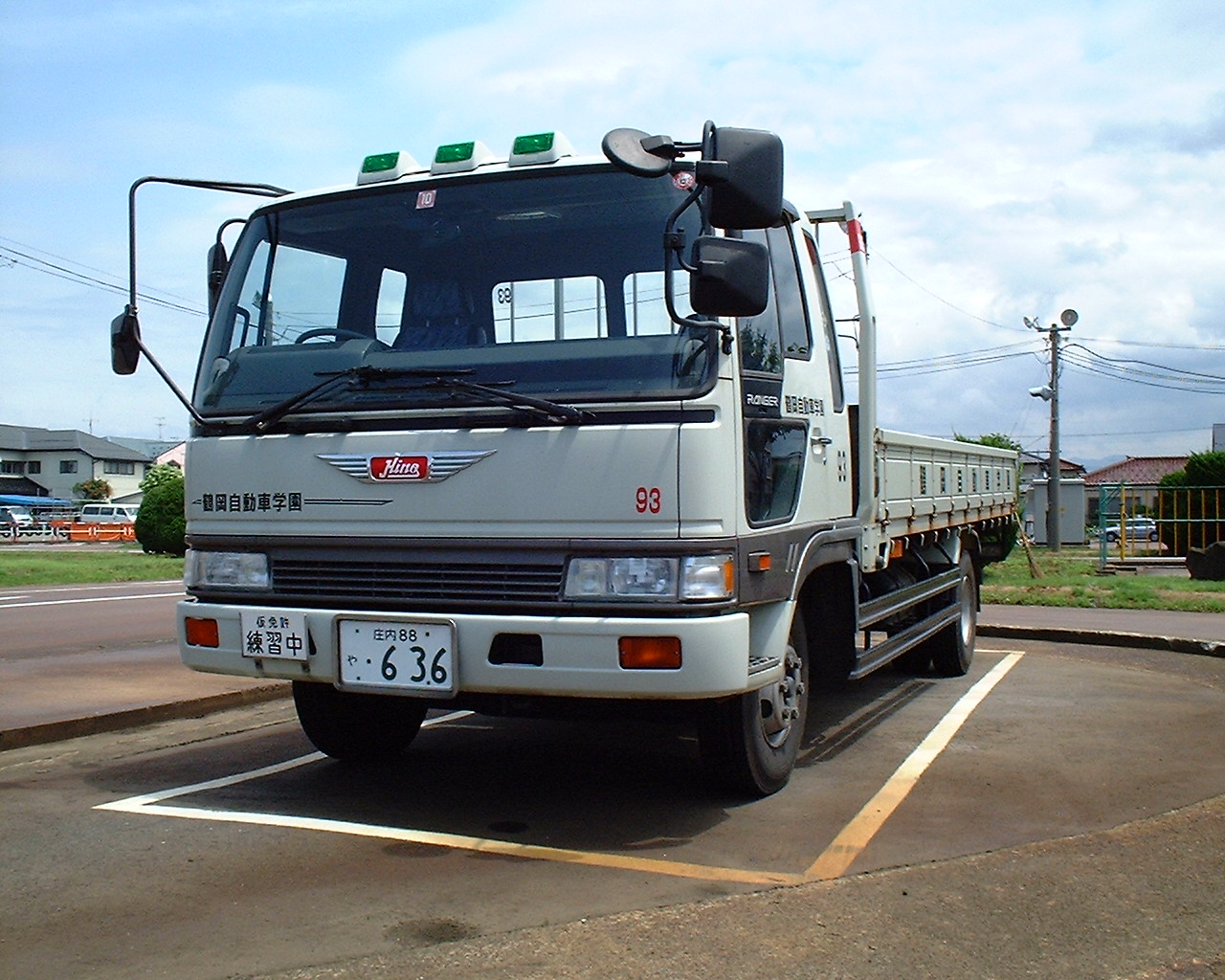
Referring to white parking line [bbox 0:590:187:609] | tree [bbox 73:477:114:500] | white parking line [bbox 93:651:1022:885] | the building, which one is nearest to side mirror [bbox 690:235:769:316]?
white parking line [bbox 93:651:1022:885]

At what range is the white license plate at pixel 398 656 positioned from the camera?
4.63 metres

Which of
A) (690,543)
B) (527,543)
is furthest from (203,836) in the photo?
(690,543)

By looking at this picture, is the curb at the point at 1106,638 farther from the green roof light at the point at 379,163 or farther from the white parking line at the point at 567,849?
the green roof light at the point at 379,163

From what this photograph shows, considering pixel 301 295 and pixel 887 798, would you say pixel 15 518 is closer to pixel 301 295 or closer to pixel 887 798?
pixel 301 295

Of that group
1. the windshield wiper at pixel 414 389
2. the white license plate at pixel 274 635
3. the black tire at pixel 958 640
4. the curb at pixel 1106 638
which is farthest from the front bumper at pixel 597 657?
the curb at pixel 1106 638

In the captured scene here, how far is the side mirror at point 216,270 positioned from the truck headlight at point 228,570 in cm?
108

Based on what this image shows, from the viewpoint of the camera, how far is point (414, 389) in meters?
4.73

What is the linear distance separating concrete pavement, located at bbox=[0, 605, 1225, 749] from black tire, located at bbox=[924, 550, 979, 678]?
2.58m

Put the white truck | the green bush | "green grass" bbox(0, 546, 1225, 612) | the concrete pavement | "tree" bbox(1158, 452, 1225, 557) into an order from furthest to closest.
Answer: the green bush < "tree" bbox(1158, 452, 1225, 557) < "green grass" bbox(0, 546, 1225, 612) < the concrete pavement < the white truck

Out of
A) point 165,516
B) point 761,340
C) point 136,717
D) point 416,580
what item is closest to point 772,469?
point 761,340

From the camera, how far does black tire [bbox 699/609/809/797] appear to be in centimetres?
508

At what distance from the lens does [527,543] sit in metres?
4.56

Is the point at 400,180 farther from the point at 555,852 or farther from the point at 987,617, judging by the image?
the point at 987,617

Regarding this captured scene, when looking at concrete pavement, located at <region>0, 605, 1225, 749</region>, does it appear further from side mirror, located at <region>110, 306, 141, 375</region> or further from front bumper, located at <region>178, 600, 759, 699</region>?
front bumper, located at <region>178, 600, 759, 699</region>
